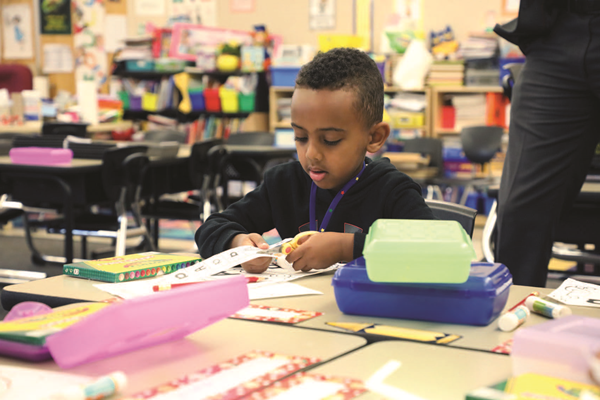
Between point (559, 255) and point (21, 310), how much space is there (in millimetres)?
2375

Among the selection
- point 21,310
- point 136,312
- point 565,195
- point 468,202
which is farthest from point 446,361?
point 468,202

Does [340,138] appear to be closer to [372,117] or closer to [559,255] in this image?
[372,117]

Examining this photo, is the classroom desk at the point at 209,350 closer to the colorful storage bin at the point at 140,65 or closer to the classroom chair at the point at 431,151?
the classroom chair at the point at 431,151

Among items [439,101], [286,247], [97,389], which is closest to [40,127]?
[439,101]

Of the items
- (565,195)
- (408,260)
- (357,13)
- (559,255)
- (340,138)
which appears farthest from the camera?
(357,13)

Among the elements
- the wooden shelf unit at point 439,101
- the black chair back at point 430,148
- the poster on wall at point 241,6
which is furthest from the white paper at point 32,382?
the poster on wall at point 241,6

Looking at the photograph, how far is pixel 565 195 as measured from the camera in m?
1.82

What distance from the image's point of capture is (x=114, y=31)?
7828 mm

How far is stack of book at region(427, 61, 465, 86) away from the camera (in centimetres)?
609

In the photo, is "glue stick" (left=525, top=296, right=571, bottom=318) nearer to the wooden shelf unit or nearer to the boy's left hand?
the boy's left hand

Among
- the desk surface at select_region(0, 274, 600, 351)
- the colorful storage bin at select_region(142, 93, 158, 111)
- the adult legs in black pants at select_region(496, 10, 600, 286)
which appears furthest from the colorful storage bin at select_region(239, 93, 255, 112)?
the desk surface at select_region(0, 274, 600, 351)

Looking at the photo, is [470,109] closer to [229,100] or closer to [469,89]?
[469,89]

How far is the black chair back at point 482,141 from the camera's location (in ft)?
17.3

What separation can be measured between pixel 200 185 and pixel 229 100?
2561mm
